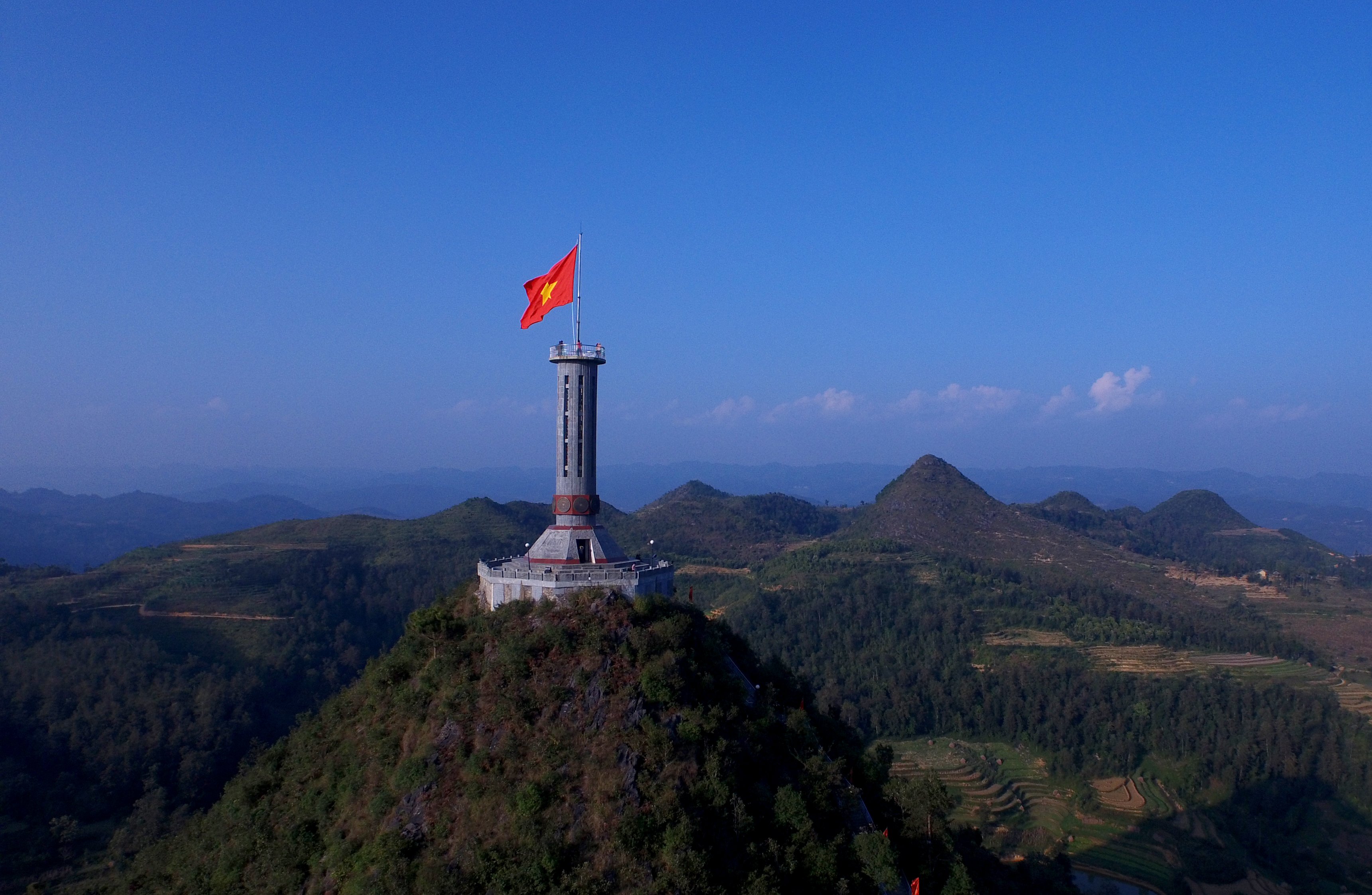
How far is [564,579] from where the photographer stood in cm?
2619

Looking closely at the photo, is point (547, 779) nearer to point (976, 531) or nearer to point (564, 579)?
point (564, 579)

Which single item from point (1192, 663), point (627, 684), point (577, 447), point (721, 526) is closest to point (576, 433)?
point (577, 447)

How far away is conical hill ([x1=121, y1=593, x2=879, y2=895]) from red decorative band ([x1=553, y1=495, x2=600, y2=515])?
453 centimetres

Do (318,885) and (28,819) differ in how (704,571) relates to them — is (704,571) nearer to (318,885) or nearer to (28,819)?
(28,819)

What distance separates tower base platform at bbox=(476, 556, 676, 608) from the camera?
26219 millimetres

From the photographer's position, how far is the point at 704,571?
320ft

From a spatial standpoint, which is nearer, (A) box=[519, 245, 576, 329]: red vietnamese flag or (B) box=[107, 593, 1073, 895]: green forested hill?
(B) box=[107, 593, 1073, 895]: green forested hill

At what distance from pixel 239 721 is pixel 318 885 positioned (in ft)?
131

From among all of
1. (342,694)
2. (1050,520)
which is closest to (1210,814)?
(342,694)

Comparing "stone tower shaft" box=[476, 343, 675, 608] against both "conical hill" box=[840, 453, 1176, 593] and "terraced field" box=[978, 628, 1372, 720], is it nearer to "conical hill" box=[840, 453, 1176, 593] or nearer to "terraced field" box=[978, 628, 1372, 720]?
"terraced field" box=[978, 628, 1372, 720]

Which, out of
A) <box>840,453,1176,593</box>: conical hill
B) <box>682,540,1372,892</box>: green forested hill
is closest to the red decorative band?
<box>682,540,1372,892</box>: green forested hill

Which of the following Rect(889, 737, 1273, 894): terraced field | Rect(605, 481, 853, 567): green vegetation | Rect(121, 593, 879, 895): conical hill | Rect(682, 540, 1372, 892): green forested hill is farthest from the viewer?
Rect(605, 481, 853, 567): green vegetation

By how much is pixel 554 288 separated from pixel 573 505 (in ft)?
25.7

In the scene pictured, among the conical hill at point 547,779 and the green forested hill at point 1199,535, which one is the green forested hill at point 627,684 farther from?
the green forested hill at point 1199,535
